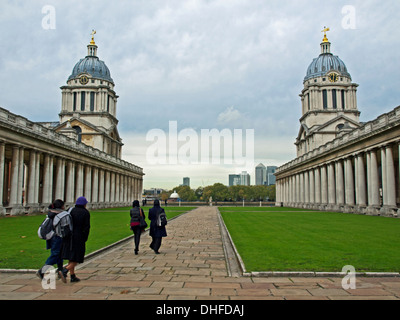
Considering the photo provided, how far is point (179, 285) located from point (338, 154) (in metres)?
47.0

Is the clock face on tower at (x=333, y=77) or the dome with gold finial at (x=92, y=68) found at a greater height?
the dome with gold finial at (x=92, y=68)

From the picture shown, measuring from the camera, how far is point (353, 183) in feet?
167

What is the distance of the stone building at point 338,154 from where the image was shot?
37.2m

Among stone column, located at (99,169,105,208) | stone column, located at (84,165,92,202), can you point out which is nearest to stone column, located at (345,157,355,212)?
stone column, located at (84,165,92,202)

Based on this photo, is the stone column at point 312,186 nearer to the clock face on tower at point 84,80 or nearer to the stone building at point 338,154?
the stone building at point 338,154

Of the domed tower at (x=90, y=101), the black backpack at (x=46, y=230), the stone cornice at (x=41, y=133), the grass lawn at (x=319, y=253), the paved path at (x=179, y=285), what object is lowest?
the paved path at (x=179, y=285)

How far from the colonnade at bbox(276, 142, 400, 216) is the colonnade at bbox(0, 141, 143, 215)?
37.3 metres

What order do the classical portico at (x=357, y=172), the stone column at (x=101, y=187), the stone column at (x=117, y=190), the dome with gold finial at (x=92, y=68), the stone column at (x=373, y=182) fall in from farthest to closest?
the dome with gold finial at (x=92, y=68), the stone column at (x=117, y=190), the stone column at (x=101, y=187), the stone column at (x=373, y=182), the classical portico at (x=357, y=172)

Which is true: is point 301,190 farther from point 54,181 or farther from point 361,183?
point 54,181

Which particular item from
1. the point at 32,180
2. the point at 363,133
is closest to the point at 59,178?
the point at 32,180

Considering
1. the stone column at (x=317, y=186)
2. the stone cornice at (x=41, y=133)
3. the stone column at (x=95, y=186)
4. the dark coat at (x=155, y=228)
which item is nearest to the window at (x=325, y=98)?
the stone column at (x=317, y=186)

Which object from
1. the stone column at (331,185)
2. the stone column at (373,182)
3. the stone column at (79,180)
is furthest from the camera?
the stone column at (79,180)

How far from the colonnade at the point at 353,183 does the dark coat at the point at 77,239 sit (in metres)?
32.8
